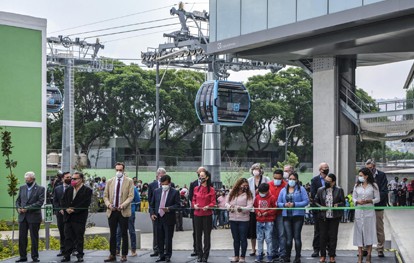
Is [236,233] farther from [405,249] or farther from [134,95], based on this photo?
[134,95]

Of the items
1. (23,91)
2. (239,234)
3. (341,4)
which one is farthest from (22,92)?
(341,4)

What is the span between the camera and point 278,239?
16.1 metres

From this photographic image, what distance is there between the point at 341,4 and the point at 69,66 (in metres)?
27.5

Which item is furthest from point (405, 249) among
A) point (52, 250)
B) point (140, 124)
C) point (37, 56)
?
point (140, 124)

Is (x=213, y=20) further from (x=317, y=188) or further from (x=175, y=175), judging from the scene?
(x=317, y=188)

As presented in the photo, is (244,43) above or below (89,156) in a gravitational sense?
above

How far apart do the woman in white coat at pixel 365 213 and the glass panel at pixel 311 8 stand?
60.2 feet

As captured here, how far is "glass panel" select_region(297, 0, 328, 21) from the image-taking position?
3238 cm

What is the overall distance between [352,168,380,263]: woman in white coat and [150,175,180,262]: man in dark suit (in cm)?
391

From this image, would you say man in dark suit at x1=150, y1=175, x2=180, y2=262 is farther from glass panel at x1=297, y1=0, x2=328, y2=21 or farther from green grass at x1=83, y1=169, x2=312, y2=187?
green grass at x1=83, y1=169, x2=312, y2=187

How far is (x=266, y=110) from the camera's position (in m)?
78.2

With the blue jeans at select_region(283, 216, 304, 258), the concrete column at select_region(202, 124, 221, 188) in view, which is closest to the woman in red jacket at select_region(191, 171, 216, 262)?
the blue jeans at select_region(283, 216, 304, 258)

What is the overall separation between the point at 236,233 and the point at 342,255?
2498 mm

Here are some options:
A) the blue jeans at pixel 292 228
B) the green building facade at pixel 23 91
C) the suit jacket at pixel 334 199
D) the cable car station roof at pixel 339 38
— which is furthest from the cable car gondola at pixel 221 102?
the suit jacket at pixel 334 199
